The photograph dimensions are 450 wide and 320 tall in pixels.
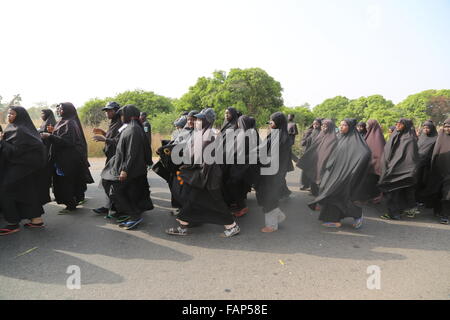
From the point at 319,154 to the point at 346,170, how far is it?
120 cm

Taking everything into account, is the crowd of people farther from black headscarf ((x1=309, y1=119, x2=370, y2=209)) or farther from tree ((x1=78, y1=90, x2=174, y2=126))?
tree ((x1=78, y1=90, x2=174, y2=126))

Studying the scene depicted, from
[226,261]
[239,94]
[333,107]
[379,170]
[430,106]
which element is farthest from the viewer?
[333,107]

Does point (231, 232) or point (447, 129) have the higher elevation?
point (447, 129)

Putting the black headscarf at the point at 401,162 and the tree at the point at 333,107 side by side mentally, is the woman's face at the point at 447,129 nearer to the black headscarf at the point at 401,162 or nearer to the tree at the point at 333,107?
the black headscarf at the point at 401,162

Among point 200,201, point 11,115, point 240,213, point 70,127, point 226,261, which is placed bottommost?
point 226,261

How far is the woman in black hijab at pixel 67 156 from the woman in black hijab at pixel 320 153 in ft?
14.6

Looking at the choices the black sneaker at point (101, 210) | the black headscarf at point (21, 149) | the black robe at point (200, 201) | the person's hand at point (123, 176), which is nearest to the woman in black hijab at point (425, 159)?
the black robe at point (200, 201)

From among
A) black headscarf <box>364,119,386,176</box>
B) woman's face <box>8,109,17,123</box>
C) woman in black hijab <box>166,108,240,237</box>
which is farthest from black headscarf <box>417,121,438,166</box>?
woman's face <box>8,109,17,123</box>

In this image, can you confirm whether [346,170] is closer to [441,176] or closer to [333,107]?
[441,176]

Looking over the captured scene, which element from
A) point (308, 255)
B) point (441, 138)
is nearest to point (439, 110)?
point (441, 138)

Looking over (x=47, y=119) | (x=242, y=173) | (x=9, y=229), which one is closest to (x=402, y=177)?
(x=242, y=173)

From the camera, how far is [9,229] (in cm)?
422

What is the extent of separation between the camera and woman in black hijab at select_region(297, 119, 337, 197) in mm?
5527
